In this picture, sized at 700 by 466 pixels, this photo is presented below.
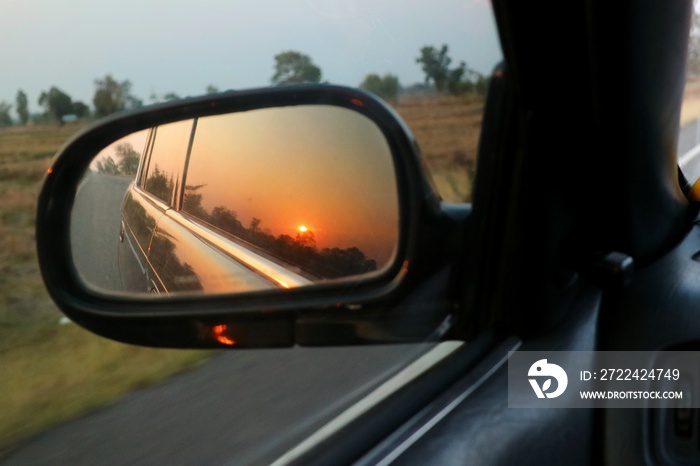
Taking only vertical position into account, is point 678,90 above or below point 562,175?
above

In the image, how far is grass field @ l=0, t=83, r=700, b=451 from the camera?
172 cm

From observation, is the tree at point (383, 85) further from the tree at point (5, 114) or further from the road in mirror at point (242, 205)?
the tree at point (5, 114)

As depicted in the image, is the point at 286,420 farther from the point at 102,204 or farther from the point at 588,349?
the point at 588,349

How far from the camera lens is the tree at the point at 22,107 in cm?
170

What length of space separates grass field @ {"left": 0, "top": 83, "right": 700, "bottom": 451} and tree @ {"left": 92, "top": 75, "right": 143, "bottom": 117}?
0.25ft

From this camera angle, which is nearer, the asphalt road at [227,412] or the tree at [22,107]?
the tree at [22,107]

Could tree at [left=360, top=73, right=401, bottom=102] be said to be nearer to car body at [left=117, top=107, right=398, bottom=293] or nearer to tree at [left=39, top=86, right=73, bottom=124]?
car body at [left=117, top=107, right=398, bottom=293]

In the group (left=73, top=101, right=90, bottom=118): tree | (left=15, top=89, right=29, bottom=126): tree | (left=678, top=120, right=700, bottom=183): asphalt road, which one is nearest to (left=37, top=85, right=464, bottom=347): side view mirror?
(left=73, top=101, right=90, bottom=118): tree

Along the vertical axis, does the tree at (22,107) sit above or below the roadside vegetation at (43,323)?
above

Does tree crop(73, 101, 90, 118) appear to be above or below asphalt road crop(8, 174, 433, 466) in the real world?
above

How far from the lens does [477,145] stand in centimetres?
254

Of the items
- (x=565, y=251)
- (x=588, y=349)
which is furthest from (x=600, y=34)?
(x=588, y=349)

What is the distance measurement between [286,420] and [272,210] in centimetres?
59

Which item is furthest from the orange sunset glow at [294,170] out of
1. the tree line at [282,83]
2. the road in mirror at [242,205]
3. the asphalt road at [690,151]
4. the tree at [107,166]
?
the asphalt road at [690,151]
